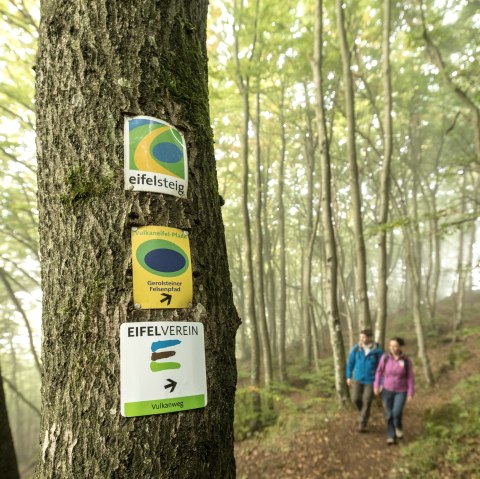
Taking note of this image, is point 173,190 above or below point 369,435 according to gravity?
above

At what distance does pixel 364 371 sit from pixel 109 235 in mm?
7098

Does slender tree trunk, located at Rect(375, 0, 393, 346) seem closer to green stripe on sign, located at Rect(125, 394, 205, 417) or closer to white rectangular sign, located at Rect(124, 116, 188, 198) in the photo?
white rectangular sign, located at Rect(124, 116, 188, 198)

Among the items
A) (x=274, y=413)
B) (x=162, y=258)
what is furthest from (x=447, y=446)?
(x=162, y=258)

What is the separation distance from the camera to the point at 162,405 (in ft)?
3.50

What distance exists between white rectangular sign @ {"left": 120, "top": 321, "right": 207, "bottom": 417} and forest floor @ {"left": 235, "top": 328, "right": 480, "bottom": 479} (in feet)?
18.8

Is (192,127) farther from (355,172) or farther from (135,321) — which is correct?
(355,172)

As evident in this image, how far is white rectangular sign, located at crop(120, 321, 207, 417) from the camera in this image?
105 centimetres

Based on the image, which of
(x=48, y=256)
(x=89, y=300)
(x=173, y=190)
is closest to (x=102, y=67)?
(x=173, y=190)

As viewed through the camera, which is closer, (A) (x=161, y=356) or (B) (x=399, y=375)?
(A) (x=161, y=356)

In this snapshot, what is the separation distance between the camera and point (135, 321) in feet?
3.61

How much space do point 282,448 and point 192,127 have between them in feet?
24.1

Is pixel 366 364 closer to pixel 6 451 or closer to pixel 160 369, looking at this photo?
pixel 6 451

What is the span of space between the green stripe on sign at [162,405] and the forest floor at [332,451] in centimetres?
570

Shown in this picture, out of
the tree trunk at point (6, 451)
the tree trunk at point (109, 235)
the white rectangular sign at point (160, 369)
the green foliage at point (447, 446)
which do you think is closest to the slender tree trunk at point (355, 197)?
the green foliage at point (447, 446)
